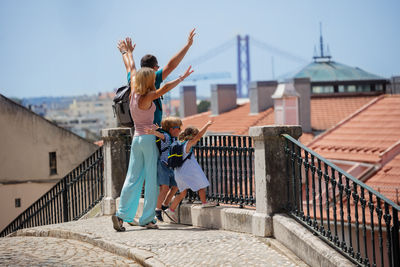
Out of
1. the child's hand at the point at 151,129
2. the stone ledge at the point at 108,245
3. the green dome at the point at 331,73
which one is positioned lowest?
the stone ledge at the point at 108,245

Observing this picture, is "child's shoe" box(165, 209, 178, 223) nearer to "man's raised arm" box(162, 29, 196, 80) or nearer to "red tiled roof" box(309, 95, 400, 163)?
"man's raised arm" box(162, 29, 196, 80)

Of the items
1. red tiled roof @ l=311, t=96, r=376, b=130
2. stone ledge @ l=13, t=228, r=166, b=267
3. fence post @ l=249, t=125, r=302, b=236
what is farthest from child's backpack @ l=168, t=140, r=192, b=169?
red tiled roof @ l=311, t=96, r=376, b=130

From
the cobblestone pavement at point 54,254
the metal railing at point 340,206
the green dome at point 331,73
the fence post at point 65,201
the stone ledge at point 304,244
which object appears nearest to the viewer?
the metal railing at point 340,206

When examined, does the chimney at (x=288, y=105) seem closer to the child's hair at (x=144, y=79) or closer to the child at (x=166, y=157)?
the child at (x=166, y=157)

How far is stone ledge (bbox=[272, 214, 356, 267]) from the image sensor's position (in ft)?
21.9

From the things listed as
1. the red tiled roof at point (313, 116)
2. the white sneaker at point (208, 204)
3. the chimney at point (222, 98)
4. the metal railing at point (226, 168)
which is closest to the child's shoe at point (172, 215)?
the metal railing at point (226, 168)

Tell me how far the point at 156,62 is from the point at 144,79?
17.9 inches

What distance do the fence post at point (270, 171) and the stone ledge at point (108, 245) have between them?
140cm

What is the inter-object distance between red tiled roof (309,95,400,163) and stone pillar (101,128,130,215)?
16.0 m

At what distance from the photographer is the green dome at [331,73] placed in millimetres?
52438

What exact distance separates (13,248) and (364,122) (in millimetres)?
23934

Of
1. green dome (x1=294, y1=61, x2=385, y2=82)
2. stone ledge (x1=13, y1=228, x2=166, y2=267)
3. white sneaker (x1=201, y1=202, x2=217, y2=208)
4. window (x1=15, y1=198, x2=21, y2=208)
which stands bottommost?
window (x1=15, y1=198, x2=21, y2=208)

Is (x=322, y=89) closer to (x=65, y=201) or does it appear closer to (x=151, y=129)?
(x=65, y=201)

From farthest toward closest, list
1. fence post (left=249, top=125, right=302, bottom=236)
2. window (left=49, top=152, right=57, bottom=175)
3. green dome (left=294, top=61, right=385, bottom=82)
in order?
green dome (left=294, top=61, right=385, bottom=82), window (left=49, top=152, right=57, bottom=175), fence post (left=249, top=125, right=302, bottom=236)
